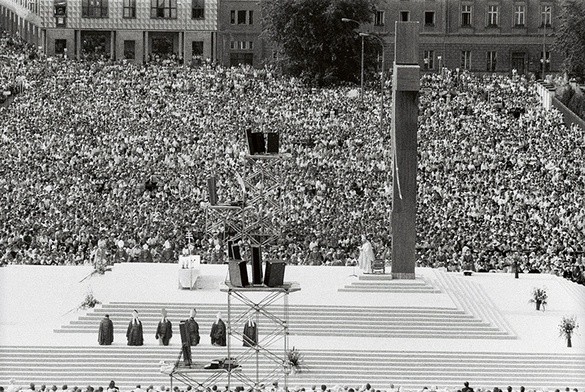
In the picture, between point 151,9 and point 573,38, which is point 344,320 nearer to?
point 573,38

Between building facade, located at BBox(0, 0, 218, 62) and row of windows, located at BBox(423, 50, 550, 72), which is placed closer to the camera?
building facade, located at BBox(0, 0, 218, 62)

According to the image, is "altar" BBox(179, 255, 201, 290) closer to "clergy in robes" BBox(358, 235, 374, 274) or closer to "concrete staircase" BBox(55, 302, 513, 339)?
"concrete staircase" BBox(55, 302, 513, 339)

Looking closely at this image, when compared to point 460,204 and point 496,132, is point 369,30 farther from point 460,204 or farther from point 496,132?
point 460,204

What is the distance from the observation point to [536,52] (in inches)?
4141

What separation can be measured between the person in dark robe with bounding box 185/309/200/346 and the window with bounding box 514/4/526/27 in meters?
58.4

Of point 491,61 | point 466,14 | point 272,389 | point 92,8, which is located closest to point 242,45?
point 92,8

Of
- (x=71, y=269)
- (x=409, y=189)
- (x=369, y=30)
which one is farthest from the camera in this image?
(x=369, y=30)

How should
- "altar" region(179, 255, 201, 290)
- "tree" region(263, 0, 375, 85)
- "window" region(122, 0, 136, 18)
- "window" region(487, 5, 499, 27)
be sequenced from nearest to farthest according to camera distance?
"altar" region(179, 255, 201, 290)
"tree" region(263, 0, 375, 85)
"window" region(122, 0, 136, 18)
"window" region(487, 5, 499, 27)

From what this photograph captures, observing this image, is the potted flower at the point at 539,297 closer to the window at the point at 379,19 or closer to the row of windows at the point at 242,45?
the window at the point at 379,19

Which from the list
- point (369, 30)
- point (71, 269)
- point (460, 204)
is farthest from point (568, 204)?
point (369, 30)

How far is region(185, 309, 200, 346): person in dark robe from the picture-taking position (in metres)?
48.8

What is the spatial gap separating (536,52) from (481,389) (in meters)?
60.8

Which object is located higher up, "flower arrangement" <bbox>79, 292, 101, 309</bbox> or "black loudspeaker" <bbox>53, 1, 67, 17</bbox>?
"black loudspeaker" <bbox>53, 1, 67, 17</bbox>

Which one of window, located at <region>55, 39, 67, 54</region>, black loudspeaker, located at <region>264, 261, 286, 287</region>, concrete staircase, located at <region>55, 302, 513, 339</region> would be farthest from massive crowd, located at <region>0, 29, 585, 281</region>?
black loudspeaker, located at <region>264, 261, 286, 287</region>
